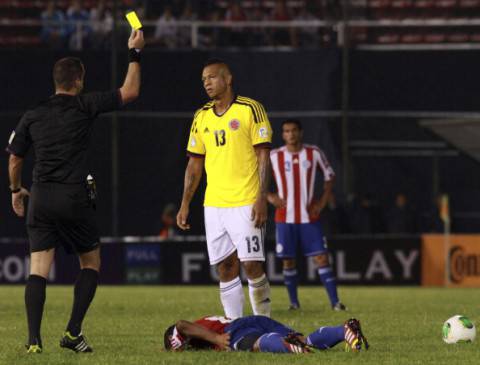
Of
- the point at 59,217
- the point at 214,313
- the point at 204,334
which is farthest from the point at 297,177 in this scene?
the point at 59,217

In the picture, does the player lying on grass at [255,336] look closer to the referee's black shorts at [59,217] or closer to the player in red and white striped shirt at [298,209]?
the referee's black shorts at [59,217]

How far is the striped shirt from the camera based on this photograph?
49.5 feet

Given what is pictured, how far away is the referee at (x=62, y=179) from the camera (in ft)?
29.4

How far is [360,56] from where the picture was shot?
2619 cm

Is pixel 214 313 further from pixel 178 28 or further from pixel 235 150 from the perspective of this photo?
pixel 178 28

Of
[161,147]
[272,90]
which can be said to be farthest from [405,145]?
[161,147]

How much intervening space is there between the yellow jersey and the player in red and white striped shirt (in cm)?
453

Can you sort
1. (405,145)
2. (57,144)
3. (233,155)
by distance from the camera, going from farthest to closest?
(405,145) → (233,155) → (57,144)

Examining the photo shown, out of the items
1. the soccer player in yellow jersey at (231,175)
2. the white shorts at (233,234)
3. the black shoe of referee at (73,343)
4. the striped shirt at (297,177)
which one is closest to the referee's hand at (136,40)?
the soccer player in yellow jersey at (231,175)

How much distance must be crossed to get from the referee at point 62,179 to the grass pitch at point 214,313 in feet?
1.32

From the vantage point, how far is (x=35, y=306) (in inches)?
351

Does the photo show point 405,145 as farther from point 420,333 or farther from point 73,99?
point 73,99

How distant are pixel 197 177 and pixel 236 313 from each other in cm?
119

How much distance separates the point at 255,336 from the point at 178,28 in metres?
18.3
